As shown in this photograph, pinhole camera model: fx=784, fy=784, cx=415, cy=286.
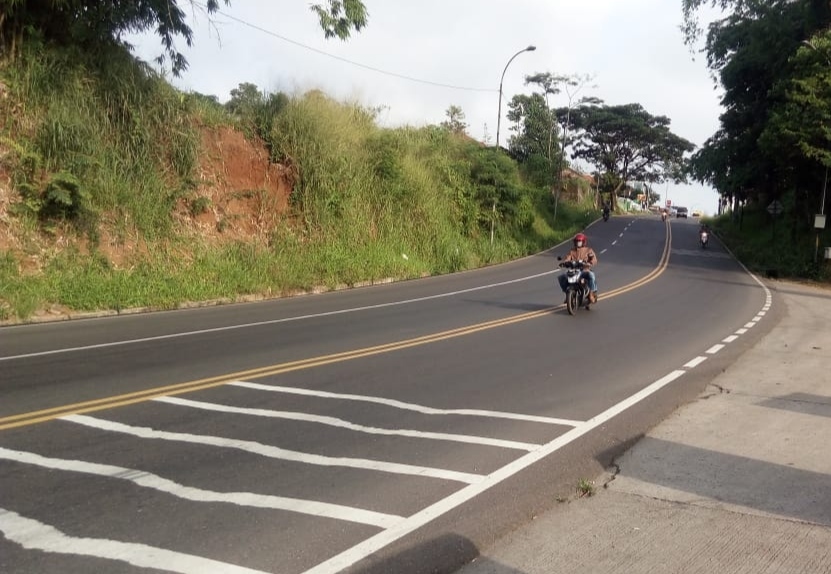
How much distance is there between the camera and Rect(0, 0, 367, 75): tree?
18125 mm

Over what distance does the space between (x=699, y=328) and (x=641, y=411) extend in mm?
7968

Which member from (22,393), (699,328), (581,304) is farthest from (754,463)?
(581,304)

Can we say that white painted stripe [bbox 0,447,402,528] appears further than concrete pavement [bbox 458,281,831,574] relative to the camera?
Yes

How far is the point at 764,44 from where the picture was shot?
3662 centimetres

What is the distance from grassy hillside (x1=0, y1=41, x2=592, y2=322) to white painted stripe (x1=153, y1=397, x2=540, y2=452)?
807cm

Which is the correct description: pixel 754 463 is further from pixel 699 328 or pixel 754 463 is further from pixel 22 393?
pixel 699 328

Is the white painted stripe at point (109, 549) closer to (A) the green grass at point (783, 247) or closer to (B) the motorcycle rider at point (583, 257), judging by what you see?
(B) the motorcycle rider at point (583, 257)

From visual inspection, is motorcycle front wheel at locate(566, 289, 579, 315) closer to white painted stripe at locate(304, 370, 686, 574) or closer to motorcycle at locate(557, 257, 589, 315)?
motorcycle at locate(557, 257, 589, 315)

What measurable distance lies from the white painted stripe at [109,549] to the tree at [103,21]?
1520 cm

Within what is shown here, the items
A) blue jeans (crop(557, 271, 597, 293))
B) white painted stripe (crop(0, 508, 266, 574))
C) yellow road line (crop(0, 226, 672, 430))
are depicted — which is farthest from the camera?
blue jeans (crop(557, 271, 597, 293))

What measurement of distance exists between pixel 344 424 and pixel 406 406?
102cm

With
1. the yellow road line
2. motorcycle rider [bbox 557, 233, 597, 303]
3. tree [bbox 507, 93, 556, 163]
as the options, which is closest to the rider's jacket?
motorcycle rider [bbox 557, 233, 597, 303]

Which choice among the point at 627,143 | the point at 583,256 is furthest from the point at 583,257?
the point at 627,143

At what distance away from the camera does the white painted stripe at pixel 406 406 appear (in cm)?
787
